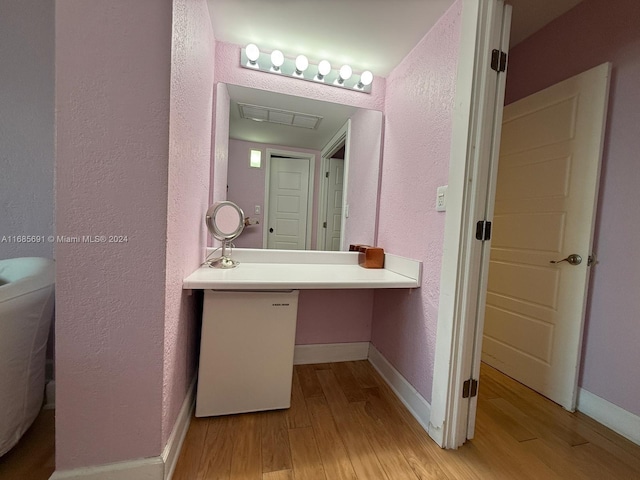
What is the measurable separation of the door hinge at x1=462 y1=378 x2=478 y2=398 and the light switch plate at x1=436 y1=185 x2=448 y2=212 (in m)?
0.76

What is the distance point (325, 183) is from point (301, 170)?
0.62ft

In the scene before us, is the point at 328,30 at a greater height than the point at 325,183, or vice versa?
the point at 328,30

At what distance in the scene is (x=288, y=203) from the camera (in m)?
1.77

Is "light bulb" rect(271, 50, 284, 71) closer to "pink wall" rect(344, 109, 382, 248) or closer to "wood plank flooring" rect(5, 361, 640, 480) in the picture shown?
"pink wall" rect(344, 109, 382, 248)

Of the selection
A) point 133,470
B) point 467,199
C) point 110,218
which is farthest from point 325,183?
point 133,470

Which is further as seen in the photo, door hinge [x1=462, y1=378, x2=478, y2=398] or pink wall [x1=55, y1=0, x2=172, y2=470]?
door hinge [x1=462, y1=378, x2=478, y2=398]

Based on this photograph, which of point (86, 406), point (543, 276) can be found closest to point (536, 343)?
point (543, 276)

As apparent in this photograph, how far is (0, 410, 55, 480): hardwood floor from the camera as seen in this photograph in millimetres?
925

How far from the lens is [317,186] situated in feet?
5.98

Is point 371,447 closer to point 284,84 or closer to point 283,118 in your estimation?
point 283,118

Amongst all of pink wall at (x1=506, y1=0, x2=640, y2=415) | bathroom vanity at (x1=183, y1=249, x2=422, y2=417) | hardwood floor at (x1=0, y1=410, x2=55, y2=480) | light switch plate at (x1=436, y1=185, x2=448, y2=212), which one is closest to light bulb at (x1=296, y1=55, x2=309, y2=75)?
light switch plate at (x1=436, y1=185, x2=448, y2=212)

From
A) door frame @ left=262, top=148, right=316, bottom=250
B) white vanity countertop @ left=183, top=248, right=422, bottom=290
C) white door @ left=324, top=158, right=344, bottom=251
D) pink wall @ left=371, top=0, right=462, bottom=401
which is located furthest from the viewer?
white door @ left=324, top=158, right=344, bottom=251

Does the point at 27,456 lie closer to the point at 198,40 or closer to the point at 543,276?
the point at 198,40

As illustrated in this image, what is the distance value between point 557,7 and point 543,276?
1.56 meters
